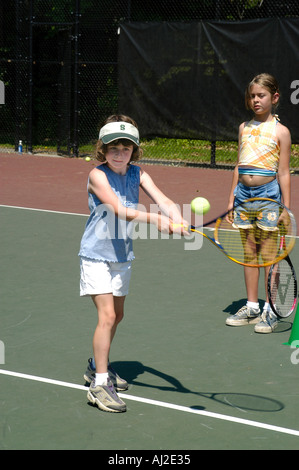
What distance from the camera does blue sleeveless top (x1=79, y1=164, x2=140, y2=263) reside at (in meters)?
4.29

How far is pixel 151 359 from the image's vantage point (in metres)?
5.02

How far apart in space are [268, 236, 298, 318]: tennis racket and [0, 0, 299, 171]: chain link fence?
962 cm

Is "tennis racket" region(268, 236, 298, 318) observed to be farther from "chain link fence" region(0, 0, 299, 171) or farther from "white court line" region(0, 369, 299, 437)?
"chain link fence" region(0, 0, 299, 171)

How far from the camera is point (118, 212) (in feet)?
13.8

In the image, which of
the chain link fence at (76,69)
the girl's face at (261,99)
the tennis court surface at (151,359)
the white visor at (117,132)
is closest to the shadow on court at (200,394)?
the tennis court surface at (151,359)

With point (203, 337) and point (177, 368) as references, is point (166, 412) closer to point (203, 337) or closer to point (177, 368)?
point (177, 368)

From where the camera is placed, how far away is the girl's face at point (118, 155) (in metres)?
4.27

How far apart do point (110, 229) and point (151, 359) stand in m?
1.10

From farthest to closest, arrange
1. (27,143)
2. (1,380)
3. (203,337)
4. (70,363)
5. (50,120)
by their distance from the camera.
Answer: (50,120)
(27,143)
(203,337)
(70,363)
(1,380)

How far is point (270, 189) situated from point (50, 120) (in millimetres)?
13963

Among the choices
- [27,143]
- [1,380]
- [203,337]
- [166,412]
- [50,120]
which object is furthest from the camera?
[50,120]

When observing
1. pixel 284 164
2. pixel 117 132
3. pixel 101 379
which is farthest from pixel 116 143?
pixel 284 164

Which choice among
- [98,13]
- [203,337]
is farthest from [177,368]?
[98,13]

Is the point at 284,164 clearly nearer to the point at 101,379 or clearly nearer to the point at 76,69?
the point at 101,379
